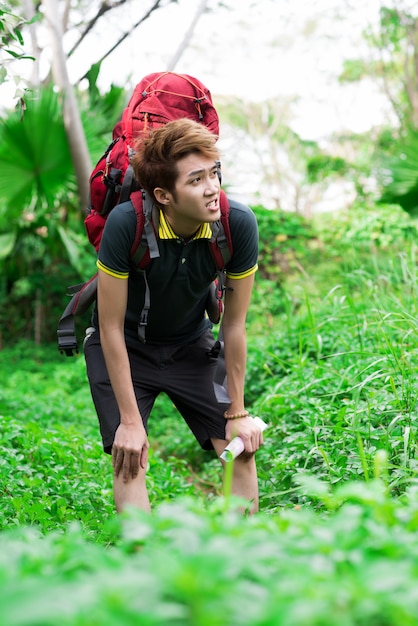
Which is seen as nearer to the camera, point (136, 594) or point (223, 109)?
point (136, 594)

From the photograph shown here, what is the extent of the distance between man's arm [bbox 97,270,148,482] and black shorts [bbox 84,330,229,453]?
13 centimetres

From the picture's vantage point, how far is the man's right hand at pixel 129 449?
10.1ft

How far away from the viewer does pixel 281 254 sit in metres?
9.36

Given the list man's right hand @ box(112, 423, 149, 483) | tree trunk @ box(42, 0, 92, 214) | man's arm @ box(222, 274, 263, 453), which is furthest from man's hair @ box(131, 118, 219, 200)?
tree trunk @ box(42, 0, 92, 214)

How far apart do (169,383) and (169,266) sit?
601mm

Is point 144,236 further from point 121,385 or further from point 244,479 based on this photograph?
point 244,479

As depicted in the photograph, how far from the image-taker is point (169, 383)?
340cm

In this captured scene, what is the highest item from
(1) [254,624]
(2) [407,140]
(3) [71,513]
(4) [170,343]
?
(2) [407,140]

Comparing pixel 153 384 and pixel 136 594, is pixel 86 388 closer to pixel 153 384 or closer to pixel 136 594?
pixel 153 384

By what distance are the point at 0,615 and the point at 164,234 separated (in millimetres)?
2104

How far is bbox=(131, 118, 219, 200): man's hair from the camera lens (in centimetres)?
297

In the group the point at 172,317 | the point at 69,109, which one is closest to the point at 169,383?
the point at 172,317

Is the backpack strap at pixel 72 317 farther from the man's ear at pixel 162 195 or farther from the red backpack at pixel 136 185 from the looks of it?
the man's ear at pixel 162 195

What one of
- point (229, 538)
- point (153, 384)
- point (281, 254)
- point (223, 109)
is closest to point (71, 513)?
point (153, 384)
